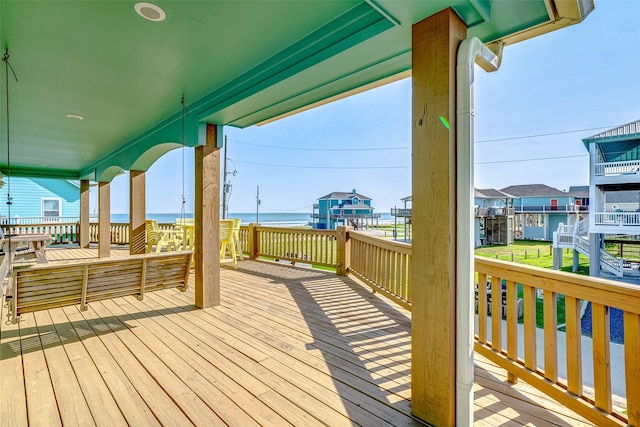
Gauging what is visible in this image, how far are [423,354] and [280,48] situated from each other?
2.56 meters

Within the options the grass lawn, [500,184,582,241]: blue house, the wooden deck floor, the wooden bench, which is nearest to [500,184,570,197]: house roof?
[500,184,582,241]: blue house

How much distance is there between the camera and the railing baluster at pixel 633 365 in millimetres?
1365

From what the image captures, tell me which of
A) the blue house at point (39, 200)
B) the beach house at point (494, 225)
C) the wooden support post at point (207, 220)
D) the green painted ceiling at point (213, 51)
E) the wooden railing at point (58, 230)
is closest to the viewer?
the green painted ceiling at point (213, 51)

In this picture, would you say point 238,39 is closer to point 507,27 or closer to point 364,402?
point 507,27

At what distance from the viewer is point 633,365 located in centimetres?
139

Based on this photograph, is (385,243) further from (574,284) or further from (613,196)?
(613,196)

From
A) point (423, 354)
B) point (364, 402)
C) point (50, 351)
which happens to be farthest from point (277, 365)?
point (50, 351)

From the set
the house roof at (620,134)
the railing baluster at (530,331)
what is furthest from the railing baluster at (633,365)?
the house roof at (620,134)

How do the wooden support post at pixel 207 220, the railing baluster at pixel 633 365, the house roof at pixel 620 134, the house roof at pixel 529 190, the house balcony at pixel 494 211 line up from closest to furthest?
1. the railing baluster at pixel 633 365
2. the wooden support post at pixel 207 220
3. the house roof at pixel 620 134
4. the house balcony at pixel 494 211
5. the house roof at pixel 529 190

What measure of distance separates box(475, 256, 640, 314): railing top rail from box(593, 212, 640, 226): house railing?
5.87m

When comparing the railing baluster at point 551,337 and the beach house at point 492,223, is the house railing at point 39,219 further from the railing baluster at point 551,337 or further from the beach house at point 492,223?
the beach house at point 492,223

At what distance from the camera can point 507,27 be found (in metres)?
1.75

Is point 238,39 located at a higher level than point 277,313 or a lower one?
higher

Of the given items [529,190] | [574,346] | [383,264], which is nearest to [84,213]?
[383,264]
